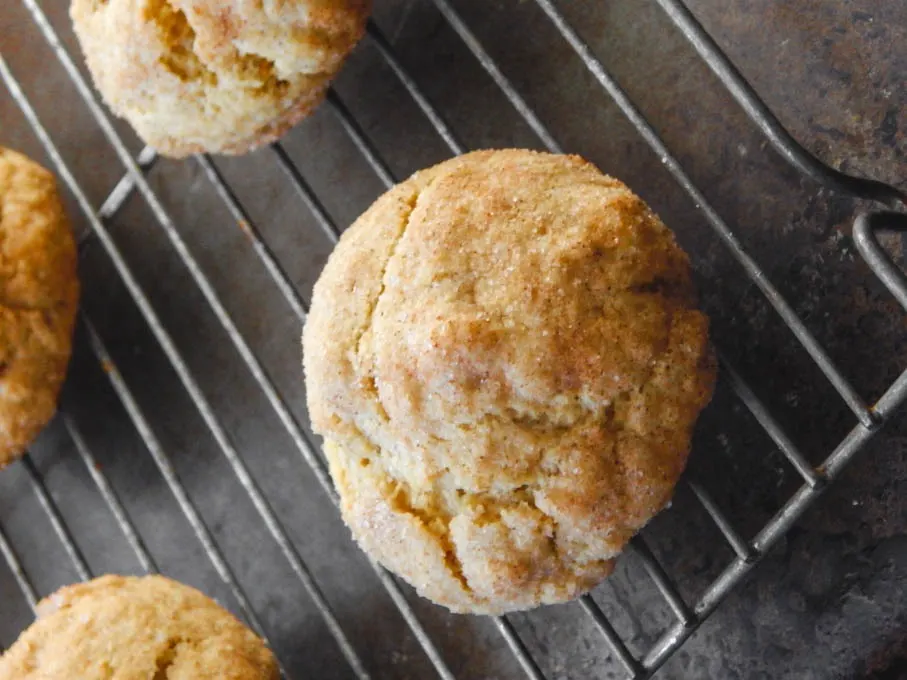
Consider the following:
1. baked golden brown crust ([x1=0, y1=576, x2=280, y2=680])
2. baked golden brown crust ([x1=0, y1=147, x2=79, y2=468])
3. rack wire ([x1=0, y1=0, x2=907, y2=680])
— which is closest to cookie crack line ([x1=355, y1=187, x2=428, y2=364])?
rack wire ([x1=0, y1=0, x2=907, y2=680])

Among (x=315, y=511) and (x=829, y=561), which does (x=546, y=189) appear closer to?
(x=829, y=561)

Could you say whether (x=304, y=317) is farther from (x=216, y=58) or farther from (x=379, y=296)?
(x=216, y=58)

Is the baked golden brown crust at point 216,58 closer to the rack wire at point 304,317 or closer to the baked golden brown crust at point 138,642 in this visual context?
the rack wire at point 304,317

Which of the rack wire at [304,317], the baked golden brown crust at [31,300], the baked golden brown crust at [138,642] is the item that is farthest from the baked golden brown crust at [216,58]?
the baked golden brown crust at [138,642]

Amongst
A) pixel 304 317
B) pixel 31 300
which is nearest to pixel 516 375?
pixel 304 317

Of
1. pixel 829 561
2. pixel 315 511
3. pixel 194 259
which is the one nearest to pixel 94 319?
pixel 194 259

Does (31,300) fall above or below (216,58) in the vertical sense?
below

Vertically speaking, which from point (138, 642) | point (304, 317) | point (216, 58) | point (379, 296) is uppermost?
point (216, 58)

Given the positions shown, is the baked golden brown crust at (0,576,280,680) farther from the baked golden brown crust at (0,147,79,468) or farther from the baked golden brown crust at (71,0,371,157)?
the baked golden brown crust at (71,0,371,157)
